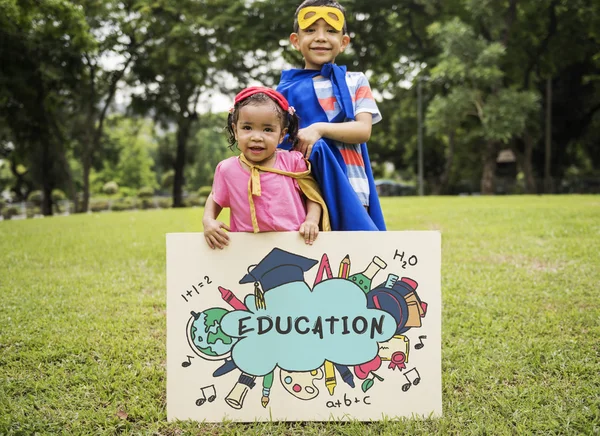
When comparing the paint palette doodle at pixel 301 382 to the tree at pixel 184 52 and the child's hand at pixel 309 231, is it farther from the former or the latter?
the tree at pixel 184 52

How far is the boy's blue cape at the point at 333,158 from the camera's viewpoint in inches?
98.8

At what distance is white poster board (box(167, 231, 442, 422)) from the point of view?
7.88 feet

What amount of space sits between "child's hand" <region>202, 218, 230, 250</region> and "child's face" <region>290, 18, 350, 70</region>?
1.02 metres

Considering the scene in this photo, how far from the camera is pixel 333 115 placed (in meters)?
2.67

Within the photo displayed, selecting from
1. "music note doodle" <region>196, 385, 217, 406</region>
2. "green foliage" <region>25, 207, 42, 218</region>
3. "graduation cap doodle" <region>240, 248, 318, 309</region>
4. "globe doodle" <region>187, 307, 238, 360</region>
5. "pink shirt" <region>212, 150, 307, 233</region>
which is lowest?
"green foliage" <region>25, 207, 42, 218</region>

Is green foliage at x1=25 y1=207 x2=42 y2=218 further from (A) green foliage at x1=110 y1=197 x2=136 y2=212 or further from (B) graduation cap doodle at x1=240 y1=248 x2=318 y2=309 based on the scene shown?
(B) graduation cap doodle at x1=240 y1=248 x2=318 y2=309

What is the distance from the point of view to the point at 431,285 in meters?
2.44

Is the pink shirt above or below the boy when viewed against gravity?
below

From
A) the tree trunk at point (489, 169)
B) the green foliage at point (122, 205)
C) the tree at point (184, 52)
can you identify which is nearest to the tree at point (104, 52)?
the tree at point (184, 52)

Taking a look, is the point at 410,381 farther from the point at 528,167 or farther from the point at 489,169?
the point at 528,167

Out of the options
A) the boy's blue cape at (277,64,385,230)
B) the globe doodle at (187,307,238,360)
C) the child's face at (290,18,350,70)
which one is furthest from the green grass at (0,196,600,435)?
the child's face at (290,18,350,70)

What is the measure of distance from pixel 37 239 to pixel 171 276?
7.19 m

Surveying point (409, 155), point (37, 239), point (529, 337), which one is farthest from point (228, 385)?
point (409, 155)

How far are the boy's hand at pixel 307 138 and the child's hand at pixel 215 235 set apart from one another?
0.55m
